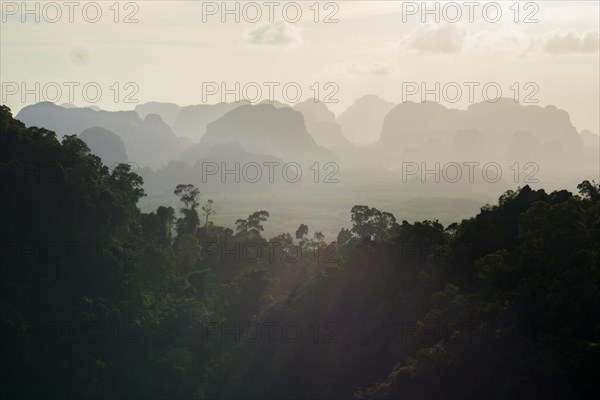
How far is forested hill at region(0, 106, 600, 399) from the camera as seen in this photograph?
75.7 feet

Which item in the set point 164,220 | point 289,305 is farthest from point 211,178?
point 289,305

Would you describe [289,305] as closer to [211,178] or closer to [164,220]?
[164,220]

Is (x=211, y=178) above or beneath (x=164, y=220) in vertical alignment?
above

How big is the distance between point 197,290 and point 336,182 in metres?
151

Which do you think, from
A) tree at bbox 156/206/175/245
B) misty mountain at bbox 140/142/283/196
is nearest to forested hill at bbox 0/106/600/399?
tree at bbox 156/206/175/245

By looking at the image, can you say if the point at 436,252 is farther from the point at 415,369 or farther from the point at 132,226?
the point at 132,226

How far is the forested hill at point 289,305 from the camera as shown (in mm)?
23078

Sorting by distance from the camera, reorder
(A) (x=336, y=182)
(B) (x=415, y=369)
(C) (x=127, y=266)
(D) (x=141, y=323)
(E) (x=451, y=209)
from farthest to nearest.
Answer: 1. (A) (x=336, y=182)
2. (E) (x=451, y=209)
3. (C) (x=127, y=266)
4. (D) (x=141, y=323)
5. (B) (x=415, y=369)

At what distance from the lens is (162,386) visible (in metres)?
35.9

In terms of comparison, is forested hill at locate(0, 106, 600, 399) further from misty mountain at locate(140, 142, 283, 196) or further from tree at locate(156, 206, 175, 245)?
misty mountain at locate(140, 142, 283, 196)

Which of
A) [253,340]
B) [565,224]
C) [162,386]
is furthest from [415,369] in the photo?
[162,386]

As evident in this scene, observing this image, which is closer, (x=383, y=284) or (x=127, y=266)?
(x=383, y=284)

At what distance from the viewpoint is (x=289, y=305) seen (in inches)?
1467

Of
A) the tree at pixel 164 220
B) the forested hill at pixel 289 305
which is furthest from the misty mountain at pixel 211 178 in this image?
the forested hill at pixel 289 305
